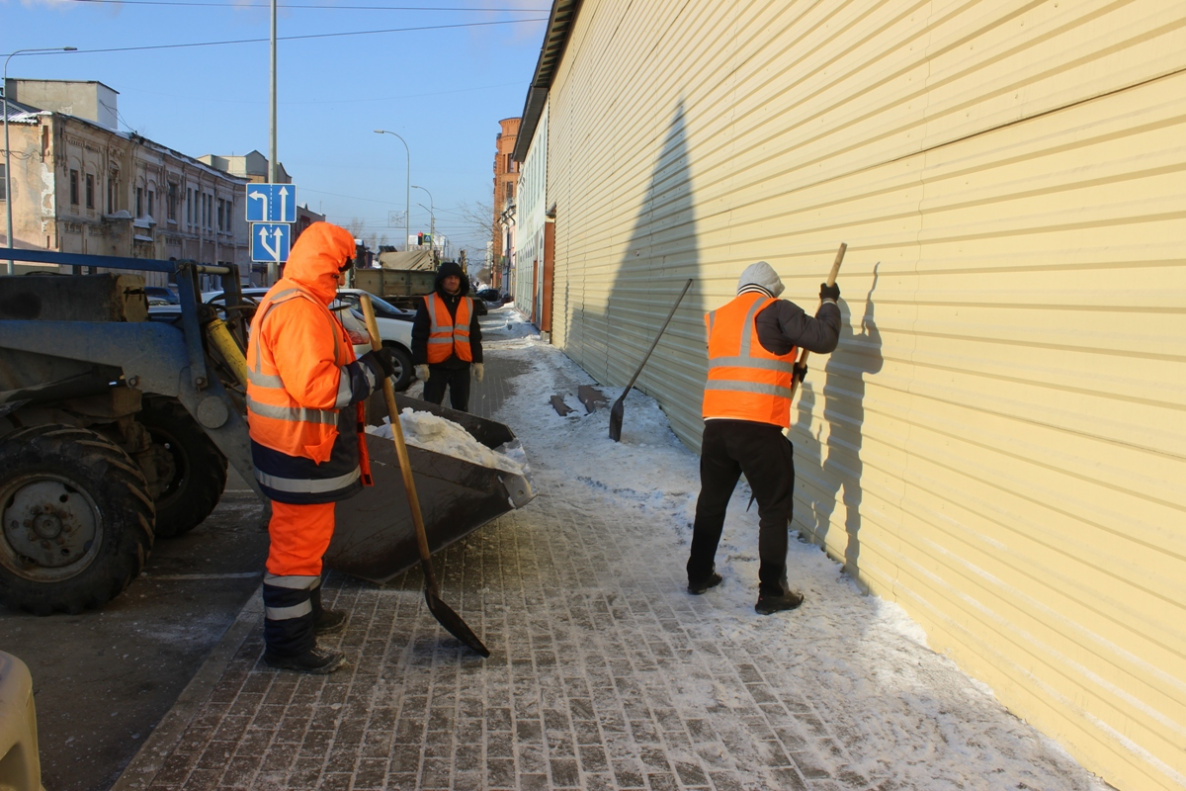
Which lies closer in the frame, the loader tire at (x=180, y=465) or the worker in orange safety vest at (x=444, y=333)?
the loader tire at (x=180, y=465)

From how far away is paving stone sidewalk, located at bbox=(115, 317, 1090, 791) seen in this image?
9.37 feet

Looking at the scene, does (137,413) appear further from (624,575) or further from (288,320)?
(624,575)

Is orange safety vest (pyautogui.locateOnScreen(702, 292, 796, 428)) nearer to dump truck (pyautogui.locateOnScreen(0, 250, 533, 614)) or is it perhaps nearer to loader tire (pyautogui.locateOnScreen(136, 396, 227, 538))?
dump truck (pyautogui.locateOnScreen(0, 250, 533, 614))

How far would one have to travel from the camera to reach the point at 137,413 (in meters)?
5.55

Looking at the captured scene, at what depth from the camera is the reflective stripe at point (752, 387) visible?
4.14m

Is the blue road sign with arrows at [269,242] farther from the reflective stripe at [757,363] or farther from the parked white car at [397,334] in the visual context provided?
the reflective stripe at [757,363]

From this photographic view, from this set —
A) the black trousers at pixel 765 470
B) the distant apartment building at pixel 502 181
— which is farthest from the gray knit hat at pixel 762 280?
the distant apartment building at pixel 502 181

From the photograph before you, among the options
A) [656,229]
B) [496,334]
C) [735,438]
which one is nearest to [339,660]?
[735,438]

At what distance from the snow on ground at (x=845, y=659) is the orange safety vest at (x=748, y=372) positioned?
39.3 inches

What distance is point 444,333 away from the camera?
755cm

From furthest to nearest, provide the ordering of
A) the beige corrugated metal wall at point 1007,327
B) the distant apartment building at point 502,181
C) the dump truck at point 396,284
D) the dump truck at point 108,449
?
1. the distant apartment building at point 502,181
2. the dump truck at point 396,284
3. the dump truck at point 108,449
4. the beige corrugated metal wall at point 1007,327

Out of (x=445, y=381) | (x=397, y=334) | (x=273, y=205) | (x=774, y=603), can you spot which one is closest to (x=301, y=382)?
(x=774, y=603)

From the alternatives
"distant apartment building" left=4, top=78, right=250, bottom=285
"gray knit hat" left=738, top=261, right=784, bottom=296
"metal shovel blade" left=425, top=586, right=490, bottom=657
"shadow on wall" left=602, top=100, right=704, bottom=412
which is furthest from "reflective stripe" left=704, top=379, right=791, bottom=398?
"distant apartment building" left=4, top=78, right=250, bottom=285

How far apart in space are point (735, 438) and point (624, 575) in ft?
3.87
